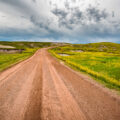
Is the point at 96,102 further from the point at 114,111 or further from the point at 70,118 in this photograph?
the point at 70,118

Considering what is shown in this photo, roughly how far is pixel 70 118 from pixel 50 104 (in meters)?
1.06

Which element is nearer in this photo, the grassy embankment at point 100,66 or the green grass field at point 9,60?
the grassy embankment at point 100,66

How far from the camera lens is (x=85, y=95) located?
4.27 m

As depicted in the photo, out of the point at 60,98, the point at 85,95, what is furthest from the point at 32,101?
the point at 85,95

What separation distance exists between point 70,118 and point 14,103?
2427mm

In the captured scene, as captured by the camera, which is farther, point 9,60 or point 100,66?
point 9,60

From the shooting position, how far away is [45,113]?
2969 mm

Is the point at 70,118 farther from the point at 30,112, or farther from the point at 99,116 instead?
the point at 30,112

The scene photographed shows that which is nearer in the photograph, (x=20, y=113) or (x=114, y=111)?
(x=20, y=113)

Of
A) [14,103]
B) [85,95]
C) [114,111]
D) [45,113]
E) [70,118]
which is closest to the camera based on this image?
[70,118]

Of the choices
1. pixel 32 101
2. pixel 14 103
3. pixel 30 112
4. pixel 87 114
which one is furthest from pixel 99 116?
pixel 14 103

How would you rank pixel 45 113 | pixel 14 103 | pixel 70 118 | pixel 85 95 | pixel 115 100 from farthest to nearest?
pixel 85 95 → pixel 115 100 → pixel 14 103 → pixel 45 113 → pixel 70 118

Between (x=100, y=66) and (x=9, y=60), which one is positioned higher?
(x=100, y=66)

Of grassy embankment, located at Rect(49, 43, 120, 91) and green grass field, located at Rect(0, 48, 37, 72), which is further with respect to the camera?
green grass field, located at Rect(0, 48, 37, 72)
